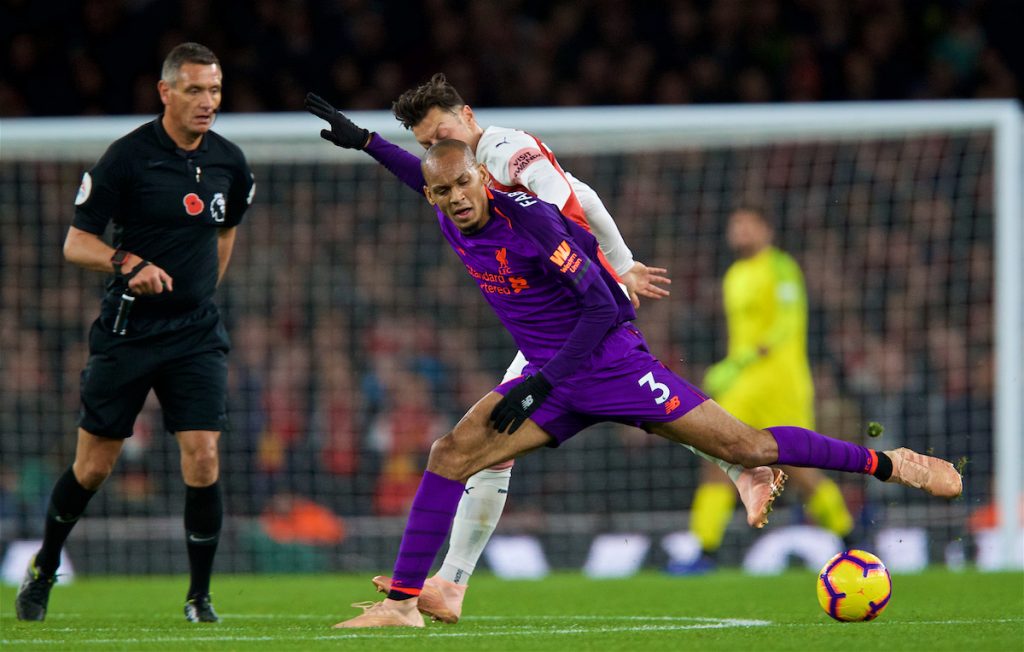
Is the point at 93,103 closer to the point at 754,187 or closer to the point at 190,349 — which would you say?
the point at 754,187

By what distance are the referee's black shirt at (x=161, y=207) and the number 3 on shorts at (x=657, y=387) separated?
6.03 feet

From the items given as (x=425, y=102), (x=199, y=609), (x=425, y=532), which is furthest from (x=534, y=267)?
(x=199, y=609)

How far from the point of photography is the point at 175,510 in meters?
10.9

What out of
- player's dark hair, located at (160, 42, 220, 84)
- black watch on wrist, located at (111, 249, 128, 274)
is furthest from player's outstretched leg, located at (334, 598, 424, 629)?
player's dark hair, located at (160, 42, 220, 84)

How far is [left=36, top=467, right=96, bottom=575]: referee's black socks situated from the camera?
6070mm

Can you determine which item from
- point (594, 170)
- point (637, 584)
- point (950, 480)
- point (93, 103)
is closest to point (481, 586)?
point (637, 584)

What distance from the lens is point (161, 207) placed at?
19.5 ft

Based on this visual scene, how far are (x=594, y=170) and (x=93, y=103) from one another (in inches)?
184

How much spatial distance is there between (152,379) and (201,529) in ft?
2.04

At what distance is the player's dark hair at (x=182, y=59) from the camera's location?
5.97 m

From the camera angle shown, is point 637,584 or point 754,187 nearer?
point 637,584

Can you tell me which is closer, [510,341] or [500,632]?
[500,632]

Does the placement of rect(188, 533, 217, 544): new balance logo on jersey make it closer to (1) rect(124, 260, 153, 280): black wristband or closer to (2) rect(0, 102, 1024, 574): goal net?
(1) rect(124, 260, 153, 280): black wristband

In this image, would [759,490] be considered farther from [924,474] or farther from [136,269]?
[136,269]
